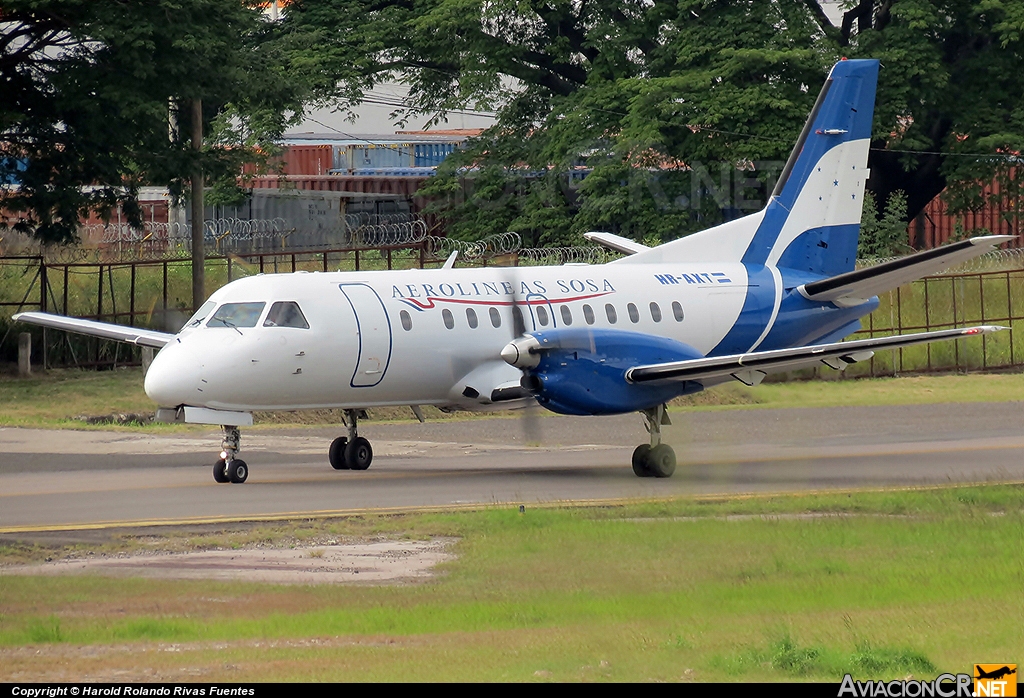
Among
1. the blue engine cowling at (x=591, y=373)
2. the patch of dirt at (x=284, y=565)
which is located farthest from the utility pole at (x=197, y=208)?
the patch of dirt at (x=284, y=565)

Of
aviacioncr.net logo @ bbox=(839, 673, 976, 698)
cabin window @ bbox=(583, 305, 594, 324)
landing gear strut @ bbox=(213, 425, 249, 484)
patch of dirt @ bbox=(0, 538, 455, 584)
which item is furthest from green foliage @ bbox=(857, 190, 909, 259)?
aviacioncr.net logo @ bbox=(839, 673, 976, 698)

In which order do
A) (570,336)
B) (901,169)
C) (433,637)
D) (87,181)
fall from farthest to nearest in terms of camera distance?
(901,169) → (87,181) → (570,336) → (433,637)

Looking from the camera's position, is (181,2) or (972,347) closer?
(181,2)

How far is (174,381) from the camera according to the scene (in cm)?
1750

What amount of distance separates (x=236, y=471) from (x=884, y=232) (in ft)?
101

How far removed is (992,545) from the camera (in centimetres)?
1398

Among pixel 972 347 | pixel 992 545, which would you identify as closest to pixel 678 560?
pixel 992 545

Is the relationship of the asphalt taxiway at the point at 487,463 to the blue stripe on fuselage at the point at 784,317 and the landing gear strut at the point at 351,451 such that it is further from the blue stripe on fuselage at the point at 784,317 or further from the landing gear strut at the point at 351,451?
the blue stripe on fuselage at the point at 784,317

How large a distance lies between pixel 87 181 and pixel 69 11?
3.71 m

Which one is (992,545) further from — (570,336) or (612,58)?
(612,58)

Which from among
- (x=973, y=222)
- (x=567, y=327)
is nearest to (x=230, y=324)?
(x=567, y=327)

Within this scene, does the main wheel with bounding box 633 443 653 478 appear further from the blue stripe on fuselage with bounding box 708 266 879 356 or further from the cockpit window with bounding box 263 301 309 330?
the cockpit window with bounding box 263 301 309 330

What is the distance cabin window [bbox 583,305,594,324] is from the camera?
69.6 ft

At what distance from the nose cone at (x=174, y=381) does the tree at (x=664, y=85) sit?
90.3 ft
